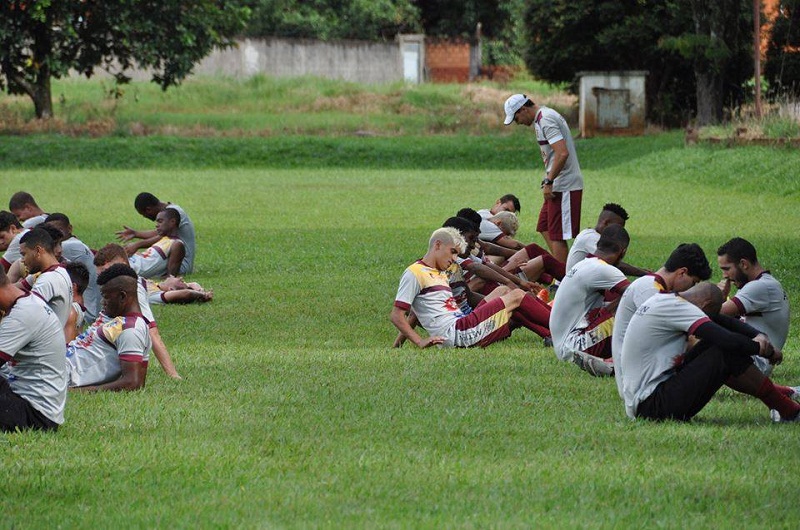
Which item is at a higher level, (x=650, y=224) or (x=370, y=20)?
(x=370, y=20)

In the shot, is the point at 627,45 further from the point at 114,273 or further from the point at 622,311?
the point at 114,273

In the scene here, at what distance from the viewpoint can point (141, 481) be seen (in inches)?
293

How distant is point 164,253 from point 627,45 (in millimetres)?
34466

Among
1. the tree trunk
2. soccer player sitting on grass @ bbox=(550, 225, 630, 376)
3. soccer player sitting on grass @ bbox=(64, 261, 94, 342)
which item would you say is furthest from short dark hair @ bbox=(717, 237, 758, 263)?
the tree trunk

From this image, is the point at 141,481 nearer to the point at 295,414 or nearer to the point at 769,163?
the point at 295,414

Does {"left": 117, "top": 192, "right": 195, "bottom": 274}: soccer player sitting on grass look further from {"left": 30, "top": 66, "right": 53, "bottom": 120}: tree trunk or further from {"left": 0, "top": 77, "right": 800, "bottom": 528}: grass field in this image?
{"left": 30, "top": 66, "right": 53, "bottom": 120}: tree trunk

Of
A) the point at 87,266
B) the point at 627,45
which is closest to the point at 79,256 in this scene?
the point at 87,266

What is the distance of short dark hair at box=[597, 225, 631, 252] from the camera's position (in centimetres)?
1132

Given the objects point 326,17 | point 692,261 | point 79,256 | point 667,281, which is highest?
point 326,17

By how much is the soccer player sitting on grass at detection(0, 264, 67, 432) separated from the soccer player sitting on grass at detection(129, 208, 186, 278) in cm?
926

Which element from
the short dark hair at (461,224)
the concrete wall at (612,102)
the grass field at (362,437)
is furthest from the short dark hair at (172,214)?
the concrete wall at (612,102)

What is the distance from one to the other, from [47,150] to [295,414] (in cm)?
3621

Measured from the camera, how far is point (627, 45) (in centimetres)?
4988

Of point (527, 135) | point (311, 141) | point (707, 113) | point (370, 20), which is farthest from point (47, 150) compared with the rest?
point (370, 20)
